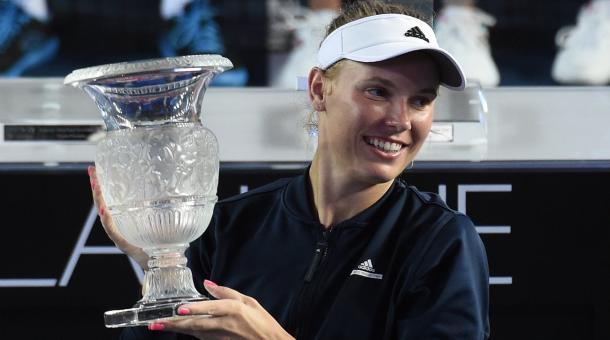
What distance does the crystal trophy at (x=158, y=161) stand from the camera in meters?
1.87

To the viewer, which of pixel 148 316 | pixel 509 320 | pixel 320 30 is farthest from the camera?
pixel 320 30

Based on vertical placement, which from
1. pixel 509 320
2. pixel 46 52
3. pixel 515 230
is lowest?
pixel 509 320

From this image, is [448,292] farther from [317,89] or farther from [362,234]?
[317,89]

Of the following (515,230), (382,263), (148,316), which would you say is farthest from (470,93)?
(148,316)

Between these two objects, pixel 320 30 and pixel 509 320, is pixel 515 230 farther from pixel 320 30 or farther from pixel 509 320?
pixel 320 30

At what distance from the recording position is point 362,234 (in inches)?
76.3

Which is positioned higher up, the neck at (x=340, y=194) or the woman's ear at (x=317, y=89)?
the woman's ear at (x=317, y=89)

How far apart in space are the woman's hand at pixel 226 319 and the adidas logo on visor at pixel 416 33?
1.62 ft

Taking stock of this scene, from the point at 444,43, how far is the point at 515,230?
→ 2.34ft

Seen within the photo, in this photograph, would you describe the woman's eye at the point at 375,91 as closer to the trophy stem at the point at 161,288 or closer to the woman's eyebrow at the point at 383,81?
the woman's eyebrow at the point at 383,81

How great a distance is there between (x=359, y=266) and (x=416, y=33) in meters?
0.38

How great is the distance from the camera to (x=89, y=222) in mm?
2762

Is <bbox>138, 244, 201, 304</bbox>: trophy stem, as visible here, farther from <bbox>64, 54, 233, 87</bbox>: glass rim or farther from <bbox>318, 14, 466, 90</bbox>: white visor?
<bbox>318, 14, 466, 90</bbox>: white visor

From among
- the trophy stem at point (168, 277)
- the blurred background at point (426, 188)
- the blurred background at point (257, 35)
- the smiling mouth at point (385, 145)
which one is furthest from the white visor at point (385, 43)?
the blurred background at point (257, 35)
